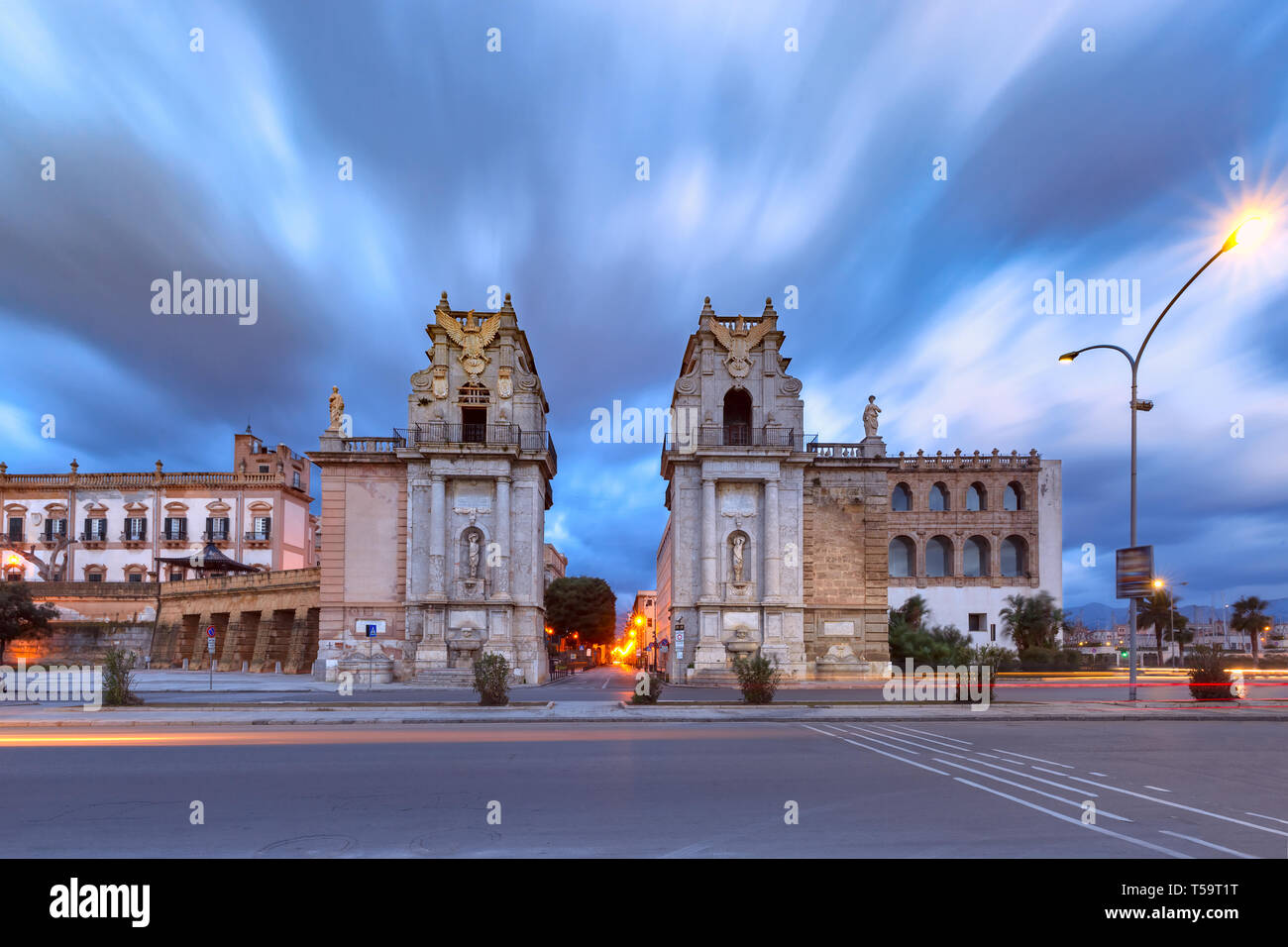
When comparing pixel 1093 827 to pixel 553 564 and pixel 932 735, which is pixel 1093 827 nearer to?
pixel 932 735

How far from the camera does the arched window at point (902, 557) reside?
68.9m

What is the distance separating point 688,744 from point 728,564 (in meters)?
24.5

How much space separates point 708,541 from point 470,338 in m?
17.3

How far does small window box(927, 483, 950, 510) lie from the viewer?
69.1 m

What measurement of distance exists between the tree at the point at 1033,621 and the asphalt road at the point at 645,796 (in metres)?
48.8

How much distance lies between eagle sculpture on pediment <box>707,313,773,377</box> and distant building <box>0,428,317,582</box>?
49384 millimetres

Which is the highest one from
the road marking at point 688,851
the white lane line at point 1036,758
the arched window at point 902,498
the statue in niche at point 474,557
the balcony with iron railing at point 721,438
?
the balcony with iron railing at point 721,438

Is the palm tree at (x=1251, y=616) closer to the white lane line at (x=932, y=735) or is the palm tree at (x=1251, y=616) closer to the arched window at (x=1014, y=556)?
the arched window at (x=1014, y=556)

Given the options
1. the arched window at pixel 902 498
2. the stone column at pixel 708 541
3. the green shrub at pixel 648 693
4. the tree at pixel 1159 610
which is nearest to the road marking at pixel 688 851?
the green shrub at pixel 648 693

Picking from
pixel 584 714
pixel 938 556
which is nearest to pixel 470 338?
pixel 584 714

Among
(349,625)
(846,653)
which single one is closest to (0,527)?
(349,625)
